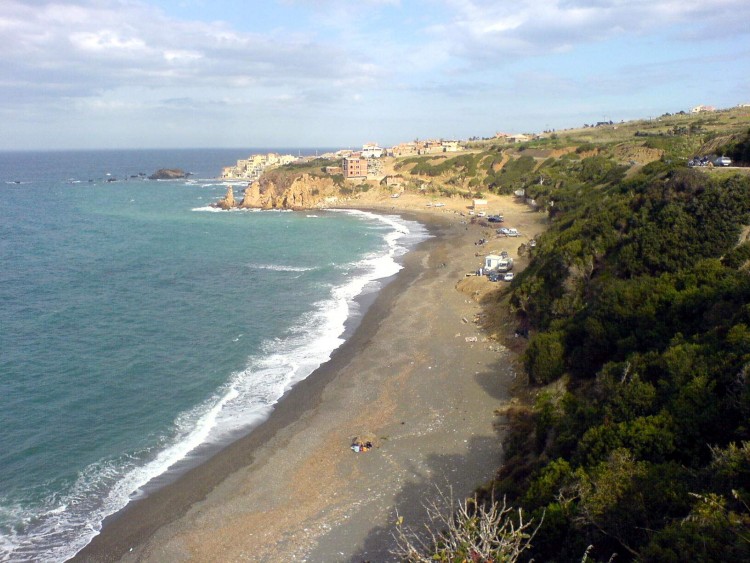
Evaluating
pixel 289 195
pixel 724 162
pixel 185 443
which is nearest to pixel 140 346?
pixel 185 443

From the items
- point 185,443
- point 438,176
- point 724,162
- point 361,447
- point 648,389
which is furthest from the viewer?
point 438,176

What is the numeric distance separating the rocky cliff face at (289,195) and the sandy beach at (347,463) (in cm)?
6212

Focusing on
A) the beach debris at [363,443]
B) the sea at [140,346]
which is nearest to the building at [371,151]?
the sea at [140,346]

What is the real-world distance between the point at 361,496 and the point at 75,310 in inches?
959

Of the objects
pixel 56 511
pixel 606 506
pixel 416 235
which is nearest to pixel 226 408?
pixel 56 511

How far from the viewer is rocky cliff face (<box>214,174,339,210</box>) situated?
8675 centimetres

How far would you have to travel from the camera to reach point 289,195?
87.9 meters

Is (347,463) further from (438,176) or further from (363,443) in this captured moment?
(438,176)

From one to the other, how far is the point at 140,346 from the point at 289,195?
63.9 m

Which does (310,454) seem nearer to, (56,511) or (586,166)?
(56,511)

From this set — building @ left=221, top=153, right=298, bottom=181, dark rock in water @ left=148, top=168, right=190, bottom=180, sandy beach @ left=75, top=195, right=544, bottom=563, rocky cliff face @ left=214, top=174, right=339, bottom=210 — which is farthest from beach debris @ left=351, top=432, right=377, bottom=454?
dark rock in water @ left=148, top=168, right=190, bottom=180

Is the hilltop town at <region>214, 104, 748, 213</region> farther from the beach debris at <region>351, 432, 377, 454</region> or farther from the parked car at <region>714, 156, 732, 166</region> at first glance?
the beach debris at <region>351, 432, 377, 454</region>

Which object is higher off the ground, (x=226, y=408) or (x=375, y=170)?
(x=375, y=170)

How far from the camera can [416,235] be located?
59.2m
